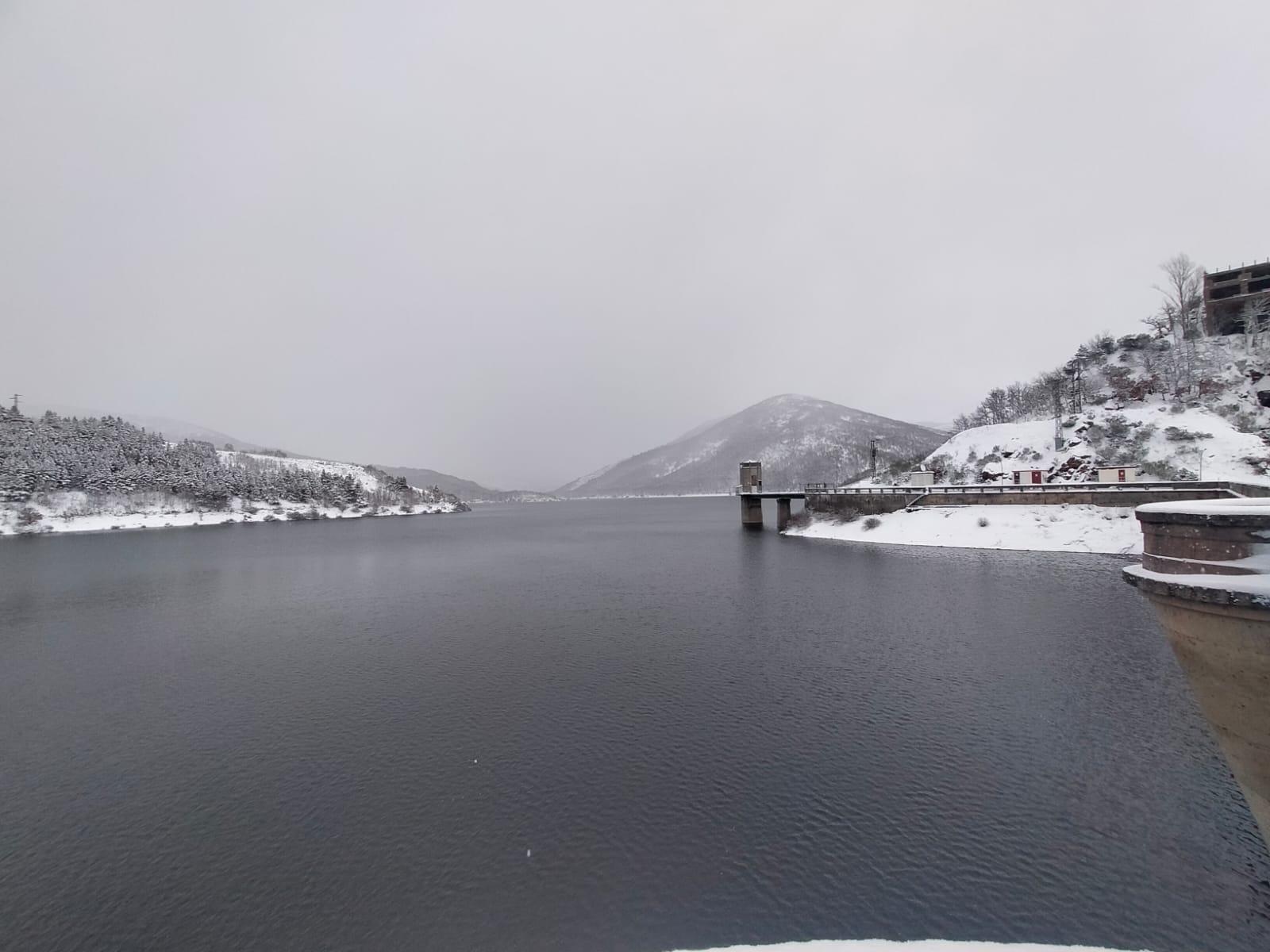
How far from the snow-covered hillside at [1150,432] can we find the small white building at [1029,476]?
4.10ft

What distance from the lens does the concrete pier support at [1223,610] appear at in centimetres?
627

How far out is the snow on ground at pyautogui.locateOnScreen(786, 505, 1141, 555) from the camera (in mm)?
Result: 43719

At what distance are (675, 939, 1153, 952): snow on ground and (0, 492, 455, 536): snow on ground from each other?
504ft

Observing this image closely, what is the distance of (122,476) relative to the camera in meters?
126

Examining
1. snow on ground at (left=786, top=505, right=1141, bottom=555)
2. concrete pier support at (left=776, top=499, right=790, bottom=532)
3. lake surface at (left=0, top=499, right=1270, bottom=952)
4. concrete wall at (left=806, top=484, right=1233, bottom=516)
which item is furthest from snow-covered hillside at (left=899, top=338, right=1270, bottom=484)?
lake surface at (left=0, top=499, right=1270, bottom=952)

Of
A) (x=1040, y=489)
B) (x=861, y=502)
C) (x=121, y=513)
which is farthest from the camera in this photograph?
(x=121, y=513)

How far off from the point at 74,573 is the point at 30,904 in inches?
2357

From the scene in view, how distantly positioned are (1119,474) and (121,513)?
17733 centimetres

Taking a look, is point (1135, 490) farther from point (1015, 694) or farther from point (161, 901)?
point (161, 901)

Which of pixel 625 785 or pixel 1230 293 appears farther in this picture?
pixel 1230 293

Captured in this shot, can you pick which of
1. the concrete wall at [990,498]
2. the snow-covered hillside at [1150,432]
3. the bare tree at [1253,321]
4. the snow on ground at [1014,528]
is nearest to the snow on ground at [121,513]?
the concrete wall at [990,498]

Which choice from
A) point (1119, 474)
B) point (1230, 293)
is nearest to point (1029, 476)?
point (1119, 474)

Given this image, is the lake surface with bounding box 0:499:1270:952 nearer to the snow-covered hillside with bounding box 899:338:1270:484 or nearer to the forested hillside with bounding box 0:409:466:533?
the snow-covered hillside with bounding box 899:338:1270:484

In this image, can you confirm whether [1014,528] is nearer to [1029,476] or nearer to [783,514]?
[1029,476]
